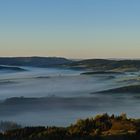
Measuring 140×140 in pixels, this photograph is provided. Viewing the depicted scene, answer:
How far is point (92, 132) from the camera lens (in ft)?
77.7

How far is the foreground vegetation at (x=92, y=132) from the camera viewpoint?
22039 mm

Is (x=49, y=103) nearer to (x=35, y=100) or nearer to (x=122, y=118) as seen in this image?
(x=35, y=100)

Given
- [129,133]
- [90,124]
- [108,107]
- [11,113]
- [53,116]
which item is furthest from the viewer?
[108,107]

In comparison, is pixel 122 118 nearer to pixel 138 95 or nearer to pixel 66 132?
pixel 66 132

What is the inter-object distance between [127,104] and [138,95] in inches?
751

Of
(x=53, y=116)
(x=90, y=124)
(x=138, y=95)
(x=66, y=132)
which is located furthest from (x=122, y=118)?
(x=138, y=95)

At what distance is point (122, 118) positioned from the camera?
26.7 m

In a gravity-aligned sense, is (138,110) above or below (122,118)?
below

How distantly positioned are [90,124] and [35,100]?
291 feet

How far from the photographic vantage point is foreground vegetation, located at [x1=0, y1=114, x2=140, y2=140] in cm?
2204

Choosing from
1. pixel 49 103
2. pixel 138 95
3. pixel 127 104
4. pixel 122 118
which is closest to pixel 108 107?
pixel 127 104

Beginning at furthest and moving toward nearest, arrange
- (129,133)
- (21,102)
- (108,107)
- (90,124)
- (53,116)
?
(21,102) < (108,107) < (53,116) < (90,124) < (129,133)

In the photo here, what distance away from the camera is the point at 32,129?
85.0 ft

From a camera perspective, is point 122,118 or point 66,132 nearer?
point 66,132
